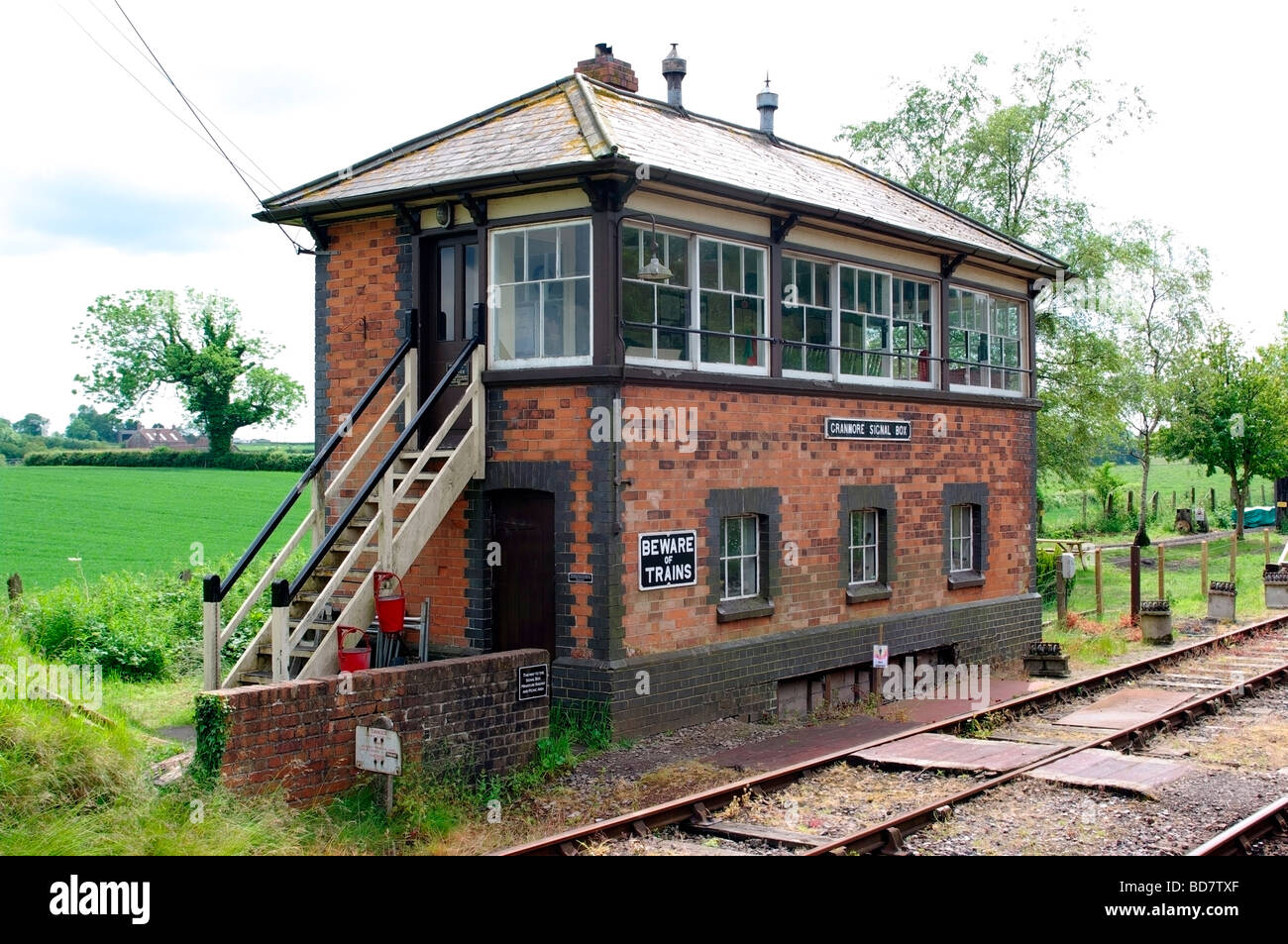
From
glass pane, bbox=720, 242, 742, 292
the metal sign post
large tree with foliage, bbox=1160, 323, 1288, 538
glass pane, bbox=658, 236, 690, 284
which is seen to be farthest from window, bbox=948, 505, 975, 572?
large tree with foliage, bbox=1160, 323, 1288, 538

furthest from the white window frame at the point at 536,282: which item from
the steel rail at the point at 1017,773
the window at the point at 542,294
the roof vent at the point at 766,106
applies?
the roof vent at the point at 766,106

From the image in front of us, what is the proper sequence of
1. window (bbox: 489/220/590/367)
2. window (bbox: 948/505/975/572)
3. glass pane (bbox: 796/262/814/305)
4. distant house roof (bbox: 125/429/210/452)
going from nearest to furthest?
window (bbox: 489/220/590/367), glass pane (bbox: 796/262/814/305), window (bbox: 948/505/975/572), distant house roof (bbox: 125/429/210/452)

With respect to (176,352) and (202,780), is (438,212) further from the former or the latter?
(176,352)

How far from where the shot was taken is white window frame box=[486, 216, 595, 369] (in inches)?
451

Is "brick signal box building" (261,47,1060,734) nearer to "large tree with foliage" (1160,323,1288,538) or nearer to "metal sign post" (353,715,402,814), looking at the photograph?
"metal sign post" (353,715,402,814)

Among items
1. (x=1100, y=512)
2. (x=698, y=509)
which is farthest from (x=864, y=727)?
(x=1100, y=512)

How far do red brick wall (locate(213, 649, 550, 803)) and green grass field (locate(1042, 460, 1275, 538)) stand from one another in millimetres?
31193

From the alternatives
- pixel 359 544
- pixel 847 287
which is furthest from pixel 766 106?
pixel 359 544

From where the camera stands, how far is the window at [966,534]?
54.5 ft

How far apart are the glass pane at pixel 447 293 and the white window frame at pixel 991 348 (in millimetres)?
7284

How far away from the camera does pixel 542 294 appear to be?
11891mm

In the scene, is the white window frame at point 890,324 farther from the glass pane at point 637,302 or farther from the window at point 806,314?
the glass pane at point 637,302

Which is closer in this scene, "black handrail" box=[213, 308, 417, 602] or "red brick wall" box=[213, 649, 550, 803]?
"red brick wall" box=[213, 649, 550, 803]
